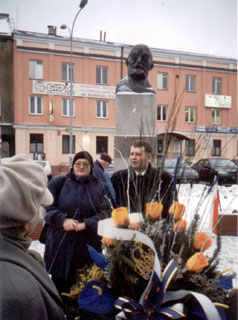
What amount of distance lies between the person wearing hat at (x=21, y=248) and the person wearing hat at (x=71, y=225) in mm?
1089

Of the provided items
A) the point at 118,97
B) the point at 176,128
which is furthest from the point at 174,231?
the point at 118,97

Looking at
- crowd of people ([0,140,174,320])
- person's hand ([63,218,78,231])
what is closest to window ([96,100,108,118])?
person's hand ([63,218,78,231])

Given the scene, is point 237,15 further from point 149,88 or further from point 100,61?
point 100,61

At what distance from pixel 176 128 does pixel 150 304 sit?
0.45 metres

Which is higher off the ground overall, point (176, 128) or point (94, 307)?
point (176, 128)

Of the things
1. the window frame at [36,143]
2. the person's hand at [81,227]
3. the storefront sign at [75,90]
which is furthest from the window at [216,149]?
the window frame at [36,143]

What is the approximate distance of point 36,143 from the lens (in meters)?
11.6

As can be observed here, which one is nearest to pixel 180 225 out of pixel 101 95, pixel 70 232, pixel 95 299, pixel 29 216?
pixel 95 299

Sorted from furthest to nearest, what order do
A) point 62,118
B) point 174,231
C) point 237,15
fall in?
point 62,118
point 237,15
point 174,231

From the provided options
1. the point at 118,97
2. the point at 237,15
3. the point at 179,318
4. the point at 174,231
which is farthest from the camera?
the point at 118,97

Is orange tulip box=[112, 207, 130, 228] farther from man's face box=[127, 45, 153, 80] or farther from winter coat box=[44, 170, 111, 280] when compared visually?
man's face box=[127, 45, 153, 80]

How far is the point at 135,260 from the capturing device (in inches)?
32.9

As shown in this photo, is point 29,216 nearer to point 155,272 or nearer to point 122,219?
point 122,219

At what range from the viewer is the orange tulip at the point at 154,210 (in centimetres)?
90
